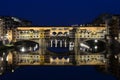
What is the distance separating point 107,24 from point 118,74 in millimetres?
50095

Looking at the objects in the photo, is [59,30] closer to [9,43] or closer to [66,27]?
[66,27]

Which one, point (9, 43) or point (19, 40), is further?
point (19, 40)

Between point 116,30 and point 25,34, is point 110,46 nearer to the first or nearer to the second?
point 116,30

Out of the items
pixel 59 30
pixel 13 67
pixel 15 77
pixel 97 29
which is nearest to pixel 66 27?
pixel 59 30

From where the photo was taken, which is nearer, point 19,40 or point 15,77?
point 15,77

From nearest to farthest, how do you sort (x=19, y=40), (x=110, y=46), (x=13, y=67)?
1. (x=13, y=67)
2. (x=110, y=46)
3. (x=19, y=40)

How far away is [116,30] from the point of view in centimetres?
7350

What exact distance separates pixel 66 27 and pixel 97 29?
6748 mm

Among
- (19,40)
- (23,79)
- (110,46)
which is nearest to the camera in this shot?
(23,79)

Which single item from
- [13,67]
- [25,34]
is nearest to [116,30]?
[25,34]

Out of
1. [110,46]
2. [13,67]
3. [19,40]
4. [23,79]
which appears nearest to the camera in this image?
[23,79]

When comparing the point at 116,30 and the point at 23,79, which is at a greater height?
the point at 116,30

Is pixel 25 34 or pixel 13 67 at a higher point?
pixel 25 34

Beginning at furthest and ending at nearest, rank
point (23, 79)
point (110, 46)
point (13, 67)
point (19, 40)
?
point (19, 40)
point (110, 46)
point (13, 67)
point (23, 79)
